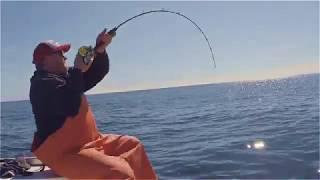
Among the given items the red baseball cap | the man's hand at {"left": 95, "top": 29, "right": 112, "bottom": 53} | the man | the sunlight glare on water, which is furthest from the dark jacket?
the sunlight glare on water

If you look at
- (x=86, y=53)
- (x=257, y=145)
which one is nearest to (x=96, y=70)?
(x=86, y=53)

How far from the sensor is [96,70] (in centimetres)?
462

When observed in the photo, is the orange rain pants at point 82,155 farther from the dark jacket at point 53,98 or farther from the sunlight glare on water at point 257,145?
the sunlight glare on water at point 257,145

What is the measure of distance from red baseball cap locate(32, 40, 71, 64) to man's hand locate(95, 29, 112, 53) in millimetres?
390

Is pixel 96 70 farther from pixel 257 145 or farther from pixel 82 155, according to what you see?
pixel 257 145

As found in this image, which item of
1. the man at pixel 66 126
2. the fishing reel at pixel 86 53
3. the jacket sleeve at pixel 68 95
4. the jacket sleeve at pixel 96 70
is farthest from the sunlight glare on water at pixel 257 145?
the jacket sleeve at pixel 68 95

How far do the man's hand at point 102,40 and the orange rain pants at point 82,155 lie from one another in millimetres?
584

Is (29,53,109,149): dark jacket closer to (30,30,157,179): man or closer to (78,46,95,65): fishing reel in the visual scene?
(30,30,157,179): man

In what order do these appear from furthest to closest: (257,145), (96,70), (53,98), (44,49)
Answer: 1. (257,145)
2. (96,70)
3. (44,49)
4. (53,98)

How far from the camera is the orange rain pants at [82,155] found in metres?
3.90

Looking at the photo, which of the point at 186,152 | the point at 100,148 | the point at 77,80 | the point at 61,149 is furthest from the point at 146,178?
the point at 186,152

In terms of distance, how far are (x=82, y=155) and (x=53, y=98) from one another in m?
0.54

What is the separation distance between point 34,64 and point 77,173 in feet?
3.44

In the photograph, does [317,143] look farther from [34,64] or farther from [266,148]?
[34,64]
